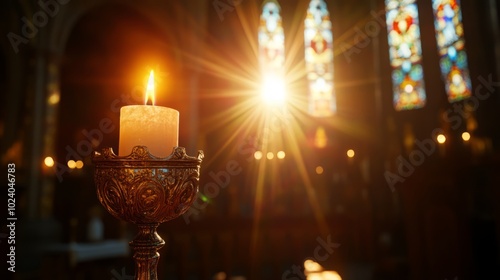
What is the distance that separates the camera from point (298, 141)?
717 centimetres

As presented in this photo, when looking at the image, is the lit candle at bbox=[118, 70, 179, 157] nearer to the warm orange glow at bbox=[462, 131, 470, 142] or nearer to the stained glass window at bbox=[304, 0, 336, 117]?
the warm orange glow at bbox=[462, 131, 470, 142]

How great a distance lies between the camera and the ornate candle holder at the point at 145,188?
59 cm

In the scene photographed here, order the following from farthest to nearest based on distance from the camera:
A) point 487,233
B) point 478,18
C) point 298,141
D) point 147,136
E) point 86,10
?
point 298,141 < point 86,10 < point 478,18 < point 487,233 < point 147,136

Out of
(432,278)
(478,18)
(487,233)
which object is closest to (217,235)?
(432,278)

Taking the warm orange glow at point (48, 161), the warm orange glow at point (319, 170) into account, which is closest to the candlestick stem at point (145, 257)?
the warm orange glow at point (48, 161)

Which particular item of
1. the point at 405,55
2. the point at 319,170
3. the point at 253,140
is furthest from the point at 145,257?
the point at 405,55

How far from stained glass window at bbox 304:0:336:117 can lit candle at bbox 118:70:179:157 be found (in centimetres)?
716

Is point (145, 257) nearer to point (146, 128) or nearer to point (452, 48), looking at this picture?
point (146, 128)

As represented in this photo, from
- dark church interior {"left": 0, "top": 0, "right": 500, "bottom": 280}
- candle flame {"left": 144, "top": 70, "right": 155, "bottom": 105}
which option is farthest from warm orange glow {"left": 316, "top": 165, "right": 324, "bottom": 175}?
candle flame {"left": 144, "top": 70, "right": 155, "bottom": 105}

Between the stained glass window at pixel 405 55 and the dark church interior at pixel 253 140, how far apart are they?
0.14 metres

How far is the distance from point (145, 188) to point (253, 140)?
6.37 m

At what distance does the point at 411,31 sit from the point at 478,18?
183cm

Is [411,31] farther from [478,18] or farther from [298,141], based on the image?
[298,141]

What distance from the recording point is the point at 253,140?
274 inches
